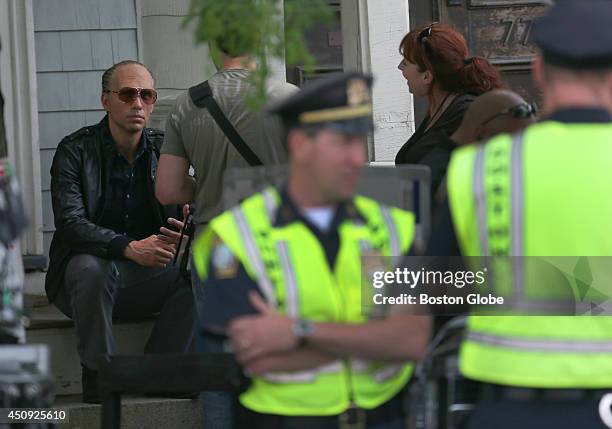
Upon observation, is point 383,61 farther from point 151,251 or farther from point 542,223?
point 542,223

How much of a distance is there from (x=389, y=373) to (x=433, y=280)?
1.27 ft

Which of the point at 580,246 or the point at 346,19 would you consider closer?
the point at 580,246

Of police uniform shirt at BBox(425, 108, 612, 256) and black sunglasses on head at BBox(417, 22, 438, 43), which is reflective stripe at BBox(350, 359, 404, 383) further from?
black sunglasses on head at BBox(417, 22, 438, 43)

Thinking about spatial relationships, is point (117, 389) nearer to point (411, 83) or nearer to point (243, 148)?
point (243, 148)

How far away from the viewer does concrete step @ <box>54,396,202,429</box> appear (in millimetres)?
5633

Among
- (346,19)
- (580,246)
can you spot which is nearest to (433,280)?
(580,246)

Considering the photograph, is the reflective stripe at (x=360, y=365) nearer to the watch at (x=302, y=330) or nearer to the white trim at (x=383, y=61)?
the watch at (x=302, y=330)

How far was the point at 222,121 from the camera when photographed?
181 inches

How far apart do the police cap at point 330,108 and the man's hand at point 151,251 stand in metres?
2.57

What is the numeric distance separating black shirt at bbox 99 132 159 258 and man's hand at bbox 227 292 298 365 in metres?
2.98

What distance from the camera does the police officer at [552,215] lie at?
9.36ft

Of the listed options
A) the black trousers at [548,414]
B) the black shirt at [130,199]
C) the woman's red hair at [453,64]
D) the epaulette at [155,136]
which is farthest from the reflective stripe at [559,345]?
→ the epaulette at [155,136]

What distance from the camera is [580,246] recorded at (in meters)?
2.87

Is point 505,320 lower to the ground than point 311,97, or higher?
lower
